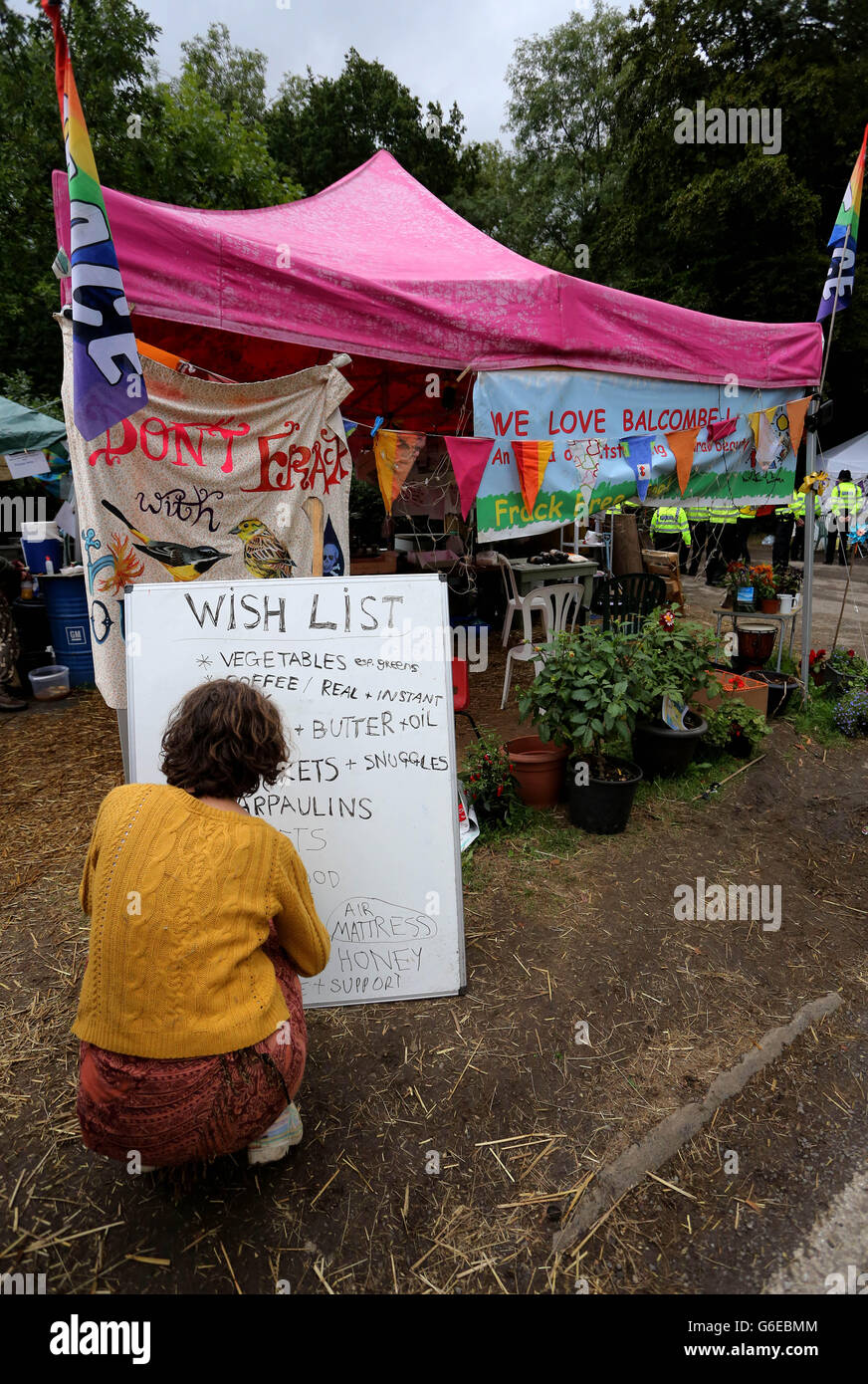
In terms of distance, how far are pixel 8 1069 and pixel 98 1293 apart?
0.93 meters

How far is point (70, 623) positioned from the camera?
6684mm

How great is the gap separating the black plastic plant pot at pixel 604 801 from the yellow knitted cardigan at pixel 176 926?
2385mm

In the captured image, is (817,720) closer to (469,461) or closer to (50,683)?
(469,461)

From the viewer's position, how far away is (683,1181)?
1.97 m

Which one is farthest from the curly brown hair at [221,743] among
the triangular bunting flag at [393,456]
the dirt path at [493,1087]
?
the triangular bunting flag at [393,456]

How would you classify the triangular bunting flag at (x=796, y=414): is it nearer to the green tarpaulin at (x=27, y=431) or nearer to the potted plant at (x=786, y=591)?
the potted plant at (x=786, y=591)

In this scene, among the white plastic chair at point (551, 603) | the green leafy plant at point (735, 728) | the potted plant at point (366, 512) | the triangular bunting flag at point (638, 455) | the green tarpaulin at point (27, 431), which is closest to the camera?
the green leafy plant at point (735, 728)

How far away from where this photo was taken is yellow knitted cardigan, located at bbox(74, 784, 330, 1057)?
158 cm

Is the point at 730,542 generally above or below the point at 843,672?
above

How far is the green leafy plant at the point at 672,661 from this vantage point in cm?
391

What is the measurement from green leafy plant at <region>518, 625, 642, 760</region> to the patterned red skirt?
2.33 meters

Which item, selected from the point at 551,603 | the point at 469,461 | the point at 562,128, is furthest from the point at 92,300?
the point at 562,128

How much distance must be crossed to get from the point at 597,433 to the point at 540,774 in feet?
7.39

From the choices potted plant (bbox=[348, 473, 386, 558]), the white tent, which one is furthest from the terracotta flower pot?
the white tent
